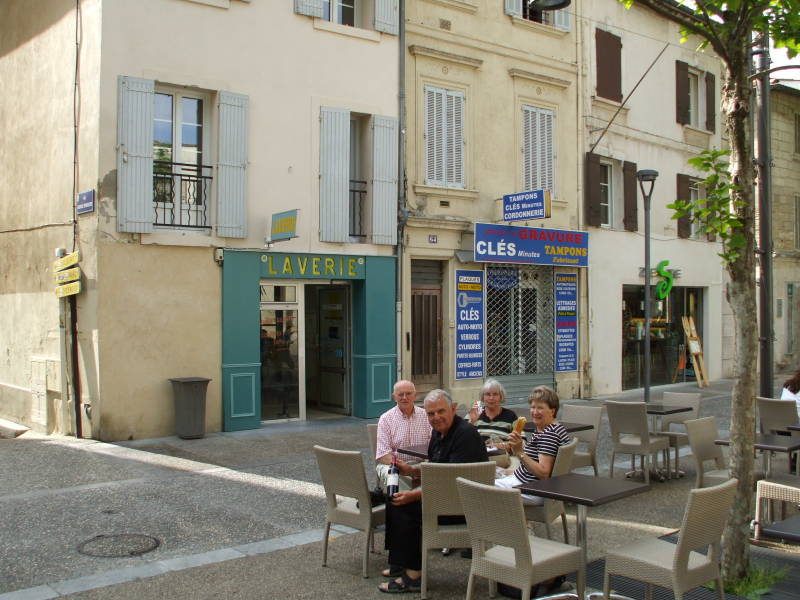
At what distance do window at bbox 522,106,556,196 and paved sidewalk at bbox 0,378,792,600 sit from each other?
22.4 ft

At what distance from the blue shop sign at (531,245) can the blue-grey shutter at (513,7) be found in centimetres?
429

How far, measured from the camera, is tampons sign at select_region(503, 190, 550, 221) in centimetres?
1397

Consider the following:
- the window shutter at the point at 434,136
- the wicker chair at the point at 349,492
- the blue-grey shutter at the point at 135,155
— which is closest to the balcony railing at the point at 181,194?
the blue-grey shutter at the point at 135,155

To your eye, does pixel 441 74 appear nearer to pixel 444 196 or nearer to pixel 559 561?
pixel 444 196

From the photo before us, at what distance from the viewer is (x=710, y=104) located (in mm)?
20406

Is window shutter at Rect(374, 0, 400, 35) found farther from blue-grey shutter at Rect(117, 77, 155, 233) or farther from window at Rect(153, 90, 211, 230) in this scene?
blue-grey shutter at Rect(117, 77, 155, 233)

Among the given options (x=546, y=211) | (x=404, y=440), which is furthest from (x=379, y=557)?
(x=546, y=211)

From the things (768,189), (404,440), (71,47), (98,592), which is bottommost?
(98,592)

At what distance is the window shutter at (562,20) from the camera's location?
16.5 metres

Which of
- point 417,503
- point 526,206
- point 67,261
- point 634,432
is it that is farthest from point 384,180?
point 417,503

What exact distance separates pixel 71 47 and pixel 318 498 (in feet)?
25.8

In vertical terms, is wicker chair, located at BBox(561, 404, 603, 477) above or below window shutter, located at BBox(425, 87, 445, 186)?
below

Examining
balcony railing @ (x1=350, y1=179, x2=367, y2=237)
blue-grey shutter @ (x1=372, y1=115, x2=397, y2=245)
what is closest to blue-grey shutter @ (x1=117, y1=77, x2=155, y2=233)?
balcony railing @ (x1=350, y1=179, x2=367, y2=237)

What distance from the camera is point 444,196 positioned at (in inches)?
567
